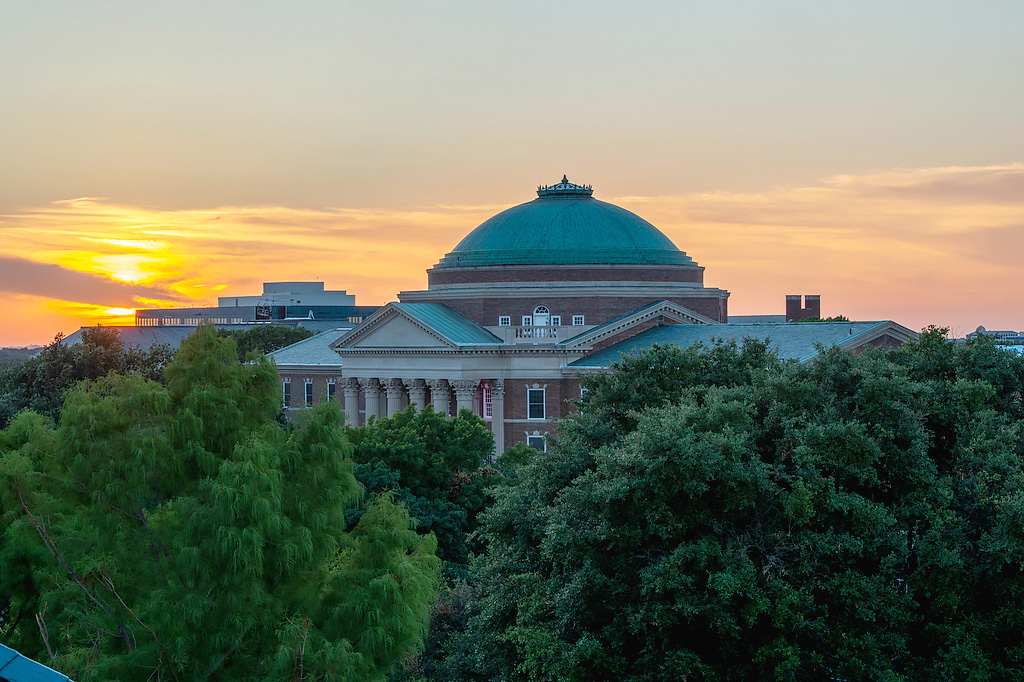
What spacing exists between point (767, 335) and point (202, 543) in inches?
1963

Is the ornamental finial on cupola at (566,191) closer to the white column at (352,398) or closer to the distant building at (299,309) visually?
the white column at (352,398)

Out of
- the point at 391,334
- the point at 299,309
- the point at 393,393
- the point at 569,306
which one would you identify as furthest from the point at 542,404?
the point at 299,309

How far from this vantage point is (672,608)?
25.5m

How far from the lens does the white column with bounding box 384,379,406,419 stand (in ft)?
261

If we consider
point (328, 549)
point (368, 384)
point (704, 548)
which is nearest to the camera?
point (328, 549)

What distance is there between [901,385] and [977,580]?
4886 millimetres

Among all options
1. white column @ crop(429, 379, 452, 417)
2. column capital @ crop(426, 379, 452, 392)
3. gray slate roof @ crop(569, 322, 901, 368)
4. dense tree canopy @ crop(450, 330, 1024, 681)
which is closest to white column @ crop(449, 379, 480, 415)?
column capital @ crop(426, 379, 452, 392)

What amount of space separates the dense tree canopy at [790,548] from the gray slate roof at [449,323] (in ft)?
152

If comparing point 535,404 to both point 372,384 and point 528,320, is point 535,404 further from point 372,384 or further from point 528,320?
point 372,384

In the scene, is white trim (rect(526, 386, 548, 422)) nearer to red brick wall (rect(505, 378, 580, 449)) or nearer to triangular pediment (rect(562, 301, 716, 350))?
red brick wall (rect(505, 378, 580, 449))

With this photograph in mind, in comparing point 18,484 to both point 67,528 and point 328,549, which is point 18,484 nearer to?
point 67,528

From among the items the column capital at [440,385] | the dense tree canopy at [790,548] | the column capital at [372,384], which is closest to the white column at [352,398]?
the column capital at [372,384]

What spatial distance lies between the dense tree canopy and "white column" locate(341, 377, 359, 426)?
53.7 metres

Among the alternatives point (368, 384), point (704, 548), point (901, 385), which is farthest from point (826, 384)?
point (368, 384)
